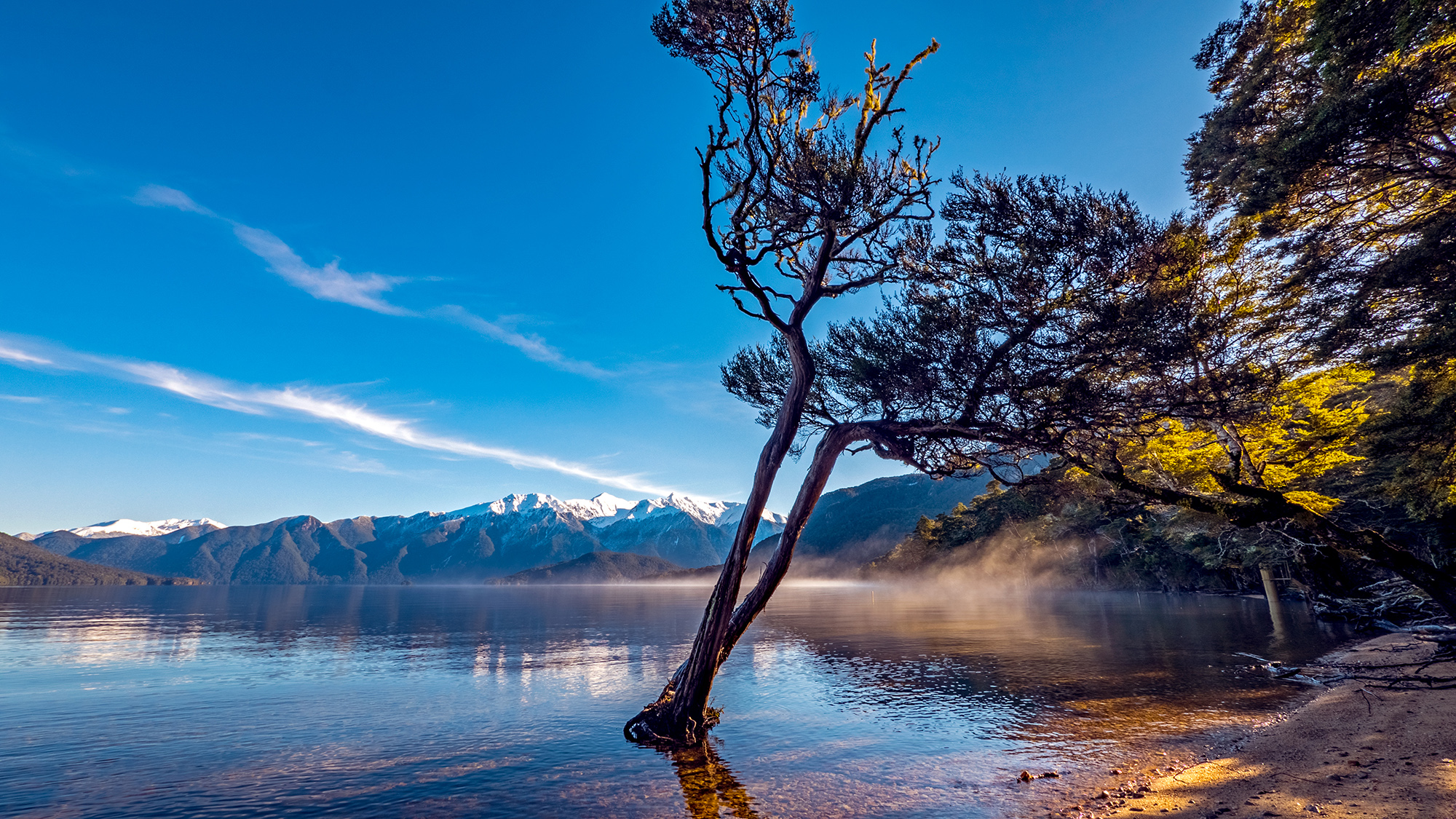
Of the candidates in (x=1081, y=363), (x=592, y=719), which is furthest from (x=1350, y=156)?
(x=592, y=719)

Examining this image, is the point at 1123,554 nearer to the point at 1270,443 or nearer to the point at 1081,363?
the point at 1270,443

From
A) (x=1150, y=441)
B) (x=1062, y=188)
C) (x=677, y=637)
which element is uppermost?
(x=1062, y=188)

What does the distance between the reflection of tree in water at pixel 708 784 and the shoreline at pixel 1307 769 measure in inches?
199

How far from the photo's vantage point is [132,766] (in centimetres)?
1380

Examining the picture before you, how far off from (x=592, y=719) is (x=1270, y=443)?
857 inches

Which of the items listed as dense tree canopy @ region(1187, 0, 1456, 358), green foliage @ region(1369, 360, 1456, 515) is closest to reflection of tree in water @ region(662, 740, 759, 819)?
dense tree canopy @ region(1187, 0, 1456, 358)

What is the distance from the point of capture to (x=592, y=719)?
702 inches

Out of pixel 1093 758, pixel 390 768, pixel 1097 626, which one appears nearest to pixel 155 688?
pixel 390 768

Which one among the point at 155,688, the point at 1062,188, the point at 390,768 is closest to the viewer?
the point at 1062,188

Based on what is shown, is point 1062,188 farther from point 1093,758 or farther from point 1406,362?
point 1093,758

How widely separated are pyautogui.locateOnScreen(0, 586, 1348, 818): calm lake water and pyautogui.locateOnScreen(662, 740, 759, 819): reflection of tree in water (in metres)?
0.07

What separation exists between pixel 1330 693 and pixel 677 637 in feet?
106

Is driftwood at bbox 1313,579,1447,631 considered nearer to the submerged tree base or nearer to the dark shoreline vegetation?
the dark shoreline vegetation

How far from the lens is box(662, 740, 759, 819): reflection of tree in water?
10.6 metres
